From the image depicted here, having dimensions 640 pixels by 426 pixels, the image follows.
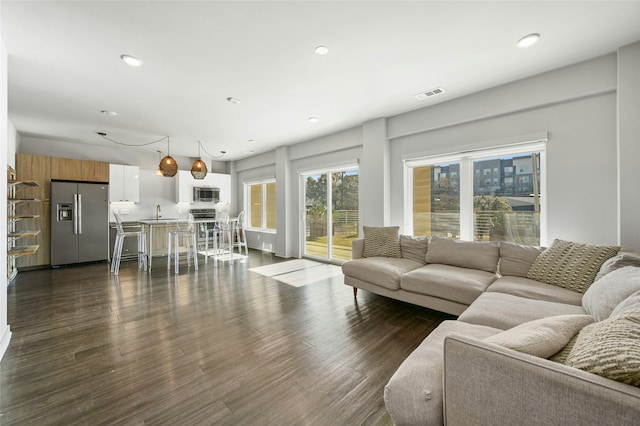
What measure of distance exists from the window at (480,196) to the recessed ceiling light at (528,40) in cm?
127

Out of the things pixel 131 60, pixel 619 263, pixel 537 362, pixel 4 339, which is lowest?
pixel 4 339

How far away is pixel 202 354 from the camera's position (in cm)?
226

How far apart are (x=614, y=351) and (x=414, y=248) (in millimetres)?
2931

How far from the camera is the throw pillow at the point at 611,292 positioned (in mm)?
1468

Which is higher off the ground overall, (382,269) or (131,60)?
(131,60)

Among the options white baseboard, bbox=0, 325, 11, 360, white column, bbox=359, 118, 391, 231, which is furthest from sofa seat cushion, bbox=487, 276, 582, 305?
white baseboard, bbox=0, 325, 11, 360

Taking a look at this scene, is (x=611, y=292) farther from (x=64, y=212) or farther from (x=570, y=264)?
(x=64, y=212)

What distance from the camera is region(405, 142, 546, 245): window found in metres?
3.40

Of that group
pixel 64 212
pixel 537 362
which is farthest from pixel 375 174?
pixel 64 212

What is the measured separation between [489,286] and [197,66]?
3.68m

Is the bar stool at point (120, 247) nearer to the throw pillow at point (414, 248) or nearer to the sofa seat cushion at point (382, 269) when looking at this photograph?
the sofa seat cushion at point (382, 269)

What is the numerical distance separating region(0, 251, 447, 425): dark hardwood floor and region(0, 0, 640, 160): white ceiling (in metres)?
2.67

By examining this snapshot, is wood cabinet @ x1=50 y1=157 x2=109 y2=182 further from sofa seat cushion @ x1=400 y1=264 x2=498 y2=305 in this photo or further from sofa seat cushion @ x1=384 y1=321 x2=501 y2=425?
sofa seat cushion @ x1=384 y1=321 x2=501 y2=425

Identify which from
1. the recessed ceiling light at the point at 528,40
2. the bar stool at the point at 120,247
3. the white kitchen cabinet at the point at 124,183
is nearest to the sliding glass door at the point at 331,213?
the recessed ceiling light at the point at 528,40
